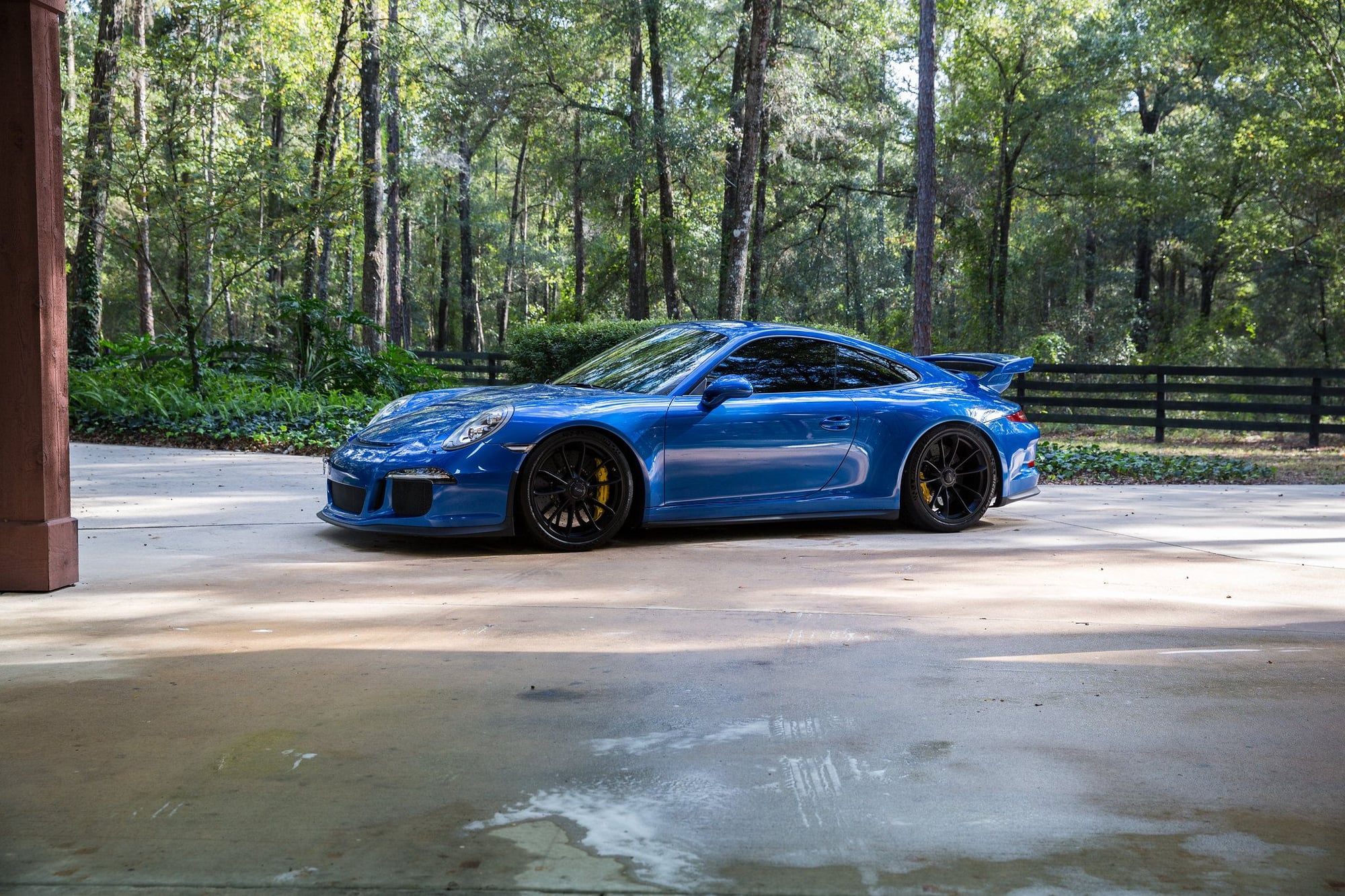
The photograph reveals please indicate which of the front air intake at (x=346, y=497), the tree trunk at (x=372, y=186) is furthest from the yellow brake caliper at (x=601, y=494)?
the tree trunk at (x=372, y=186)

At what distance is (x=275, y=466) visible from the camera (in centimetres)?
986

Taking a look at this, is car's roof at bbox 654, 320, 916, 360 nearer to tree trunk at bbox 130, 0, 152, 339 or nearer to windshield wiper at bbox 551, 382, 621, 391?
windshield wiper at bbox 551, 382, 621, 391

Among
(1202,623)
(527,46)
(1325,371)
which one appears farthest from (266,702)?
(527,46)

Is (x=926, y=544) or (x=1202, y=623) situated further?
(x=926, y=544)

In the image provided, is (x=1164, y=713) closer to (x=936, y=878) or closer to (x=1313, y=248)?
(x=936, y=878)

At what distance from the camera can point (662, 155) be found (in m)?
25.2

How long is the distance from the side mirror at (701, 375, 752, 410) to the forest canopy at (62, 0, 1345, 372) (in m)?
9.47

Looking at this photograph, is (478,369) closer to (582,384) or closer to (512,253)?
(582,384)

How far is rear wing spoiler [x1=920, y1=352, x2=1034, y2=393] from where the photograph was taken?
7.96 meters

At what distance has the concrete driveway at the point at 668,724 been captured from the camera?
2.30 m

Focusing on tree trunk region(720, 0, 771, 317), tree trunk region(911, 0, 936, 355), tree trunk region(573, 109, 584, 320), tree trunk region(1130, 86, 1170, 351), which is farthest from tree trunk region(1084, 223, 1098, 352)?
tree trunk region(720, 0, 771, 317)

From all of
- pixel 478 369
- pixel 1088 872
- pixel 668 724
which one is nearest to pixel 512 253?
pixel 478 369

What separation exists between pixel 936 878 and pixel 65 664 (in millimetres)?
2939

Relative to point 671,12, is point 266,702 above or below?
below
